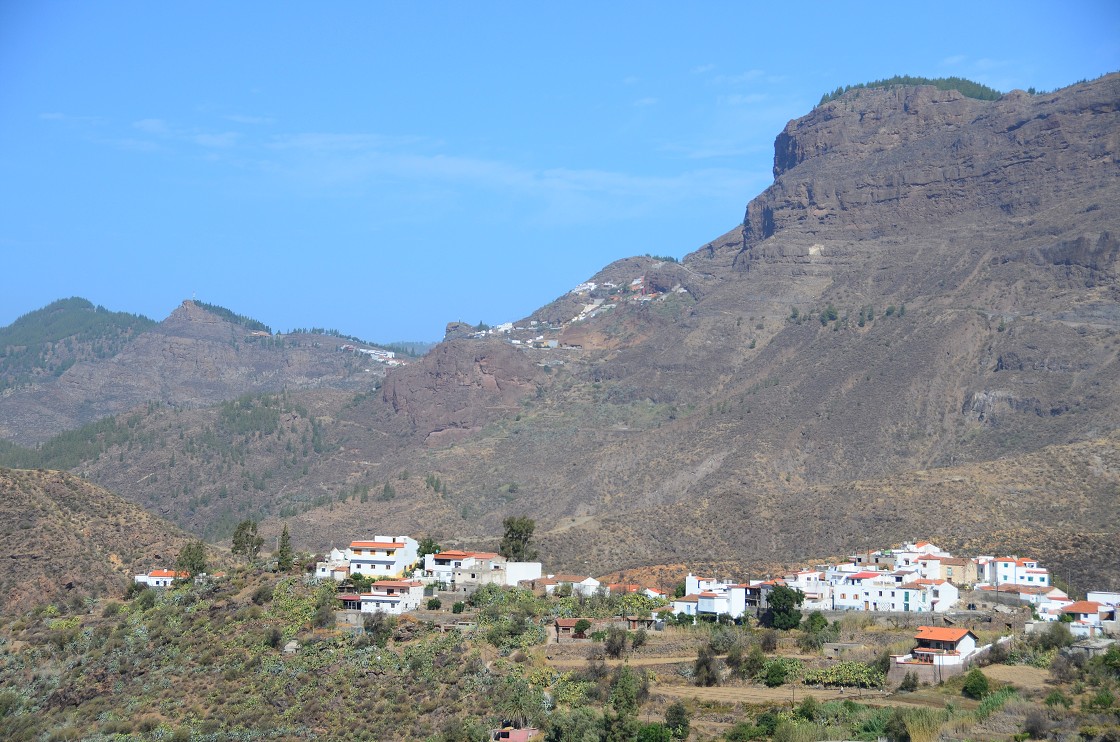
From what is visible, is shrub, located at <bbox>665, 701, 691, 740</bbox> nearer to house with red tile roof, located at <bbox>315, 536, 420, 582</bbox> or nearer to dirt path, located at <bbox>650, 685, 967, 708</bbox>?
dirt path, located at <bbox>650, 685, 967, 708</bbox>

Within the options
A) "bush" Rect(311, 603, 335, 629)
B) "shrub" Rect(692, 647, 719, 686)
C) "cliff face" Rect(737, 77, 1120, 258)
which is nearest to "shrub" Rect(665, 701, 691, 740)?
"shrub" Rect(692, 647, 719, 686)

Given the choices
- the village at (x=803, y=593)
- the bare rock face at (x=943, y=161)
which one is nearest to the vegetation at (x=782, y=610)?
the village at (x=803, y=593)

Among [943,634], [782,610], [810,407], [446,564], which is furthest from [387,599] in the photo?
[810,407]

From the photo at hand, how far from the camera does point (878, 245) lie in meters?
178

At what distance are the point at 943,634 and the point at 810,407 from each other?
274 feet

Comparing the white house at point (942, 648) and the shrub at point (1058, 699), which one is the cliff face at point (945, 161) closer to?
the white house at point (942, 648)

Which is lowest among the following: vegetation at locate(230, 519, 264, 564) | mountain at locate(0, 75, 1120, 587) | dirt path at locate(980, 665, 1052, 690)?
dirt path at locate(980, 665, 1052, 690)

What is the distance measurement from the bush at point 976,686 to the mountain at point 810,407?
3053 centimetres

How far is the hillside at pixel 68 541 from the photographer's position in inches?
3201

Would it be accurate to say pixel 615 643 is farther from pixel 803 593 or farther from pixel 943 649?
pixel 943 649

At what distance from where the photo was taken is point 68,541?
86000 millimetres

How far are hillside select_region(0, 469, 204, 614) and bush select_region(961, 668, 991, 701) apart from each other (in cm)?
4345

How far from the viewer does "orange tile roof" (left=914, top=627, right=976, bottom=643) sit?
2288 inches

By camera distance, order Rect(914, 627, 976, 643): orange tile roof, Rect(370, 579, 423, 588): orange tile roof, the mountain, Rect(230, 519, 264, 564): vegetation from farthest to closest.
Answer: the mountain
Rect(230, 519, 264, 564): vegetation
Rect(370, 579, 423, 588): orange tile roof
Rect(914, 627, 976, 643): orange tile roof
